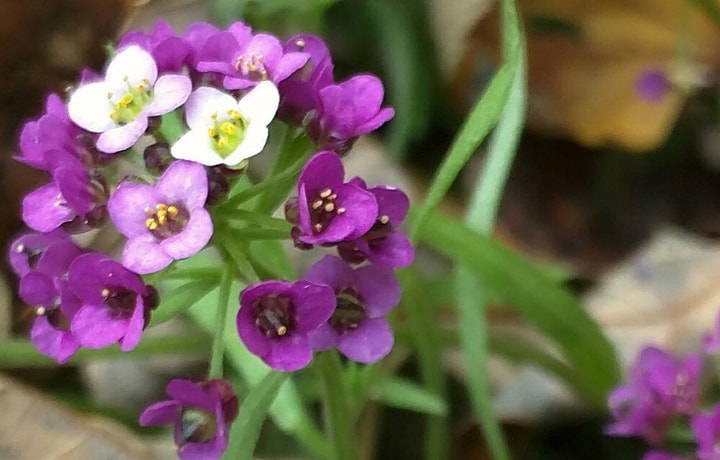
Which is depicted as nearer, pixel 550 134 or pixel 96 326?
pixel 96 326

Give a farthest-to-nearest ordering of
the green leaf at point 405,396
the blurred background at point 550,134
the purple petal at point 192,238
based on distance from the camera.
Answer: the blurred background at point 550,134, the green leaf at point 405,396, the purple petal at point 192,238

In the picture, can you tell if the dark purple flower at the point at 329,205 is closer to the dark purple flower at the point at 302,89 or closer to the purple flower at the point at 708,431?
the dark purple flower at the point at 302,89

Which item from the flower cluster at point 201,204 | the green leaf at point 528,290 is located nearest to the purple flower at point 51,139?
the flower cluster at point 201,204

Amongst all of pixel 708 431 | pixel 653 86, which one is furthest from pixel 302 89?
pixel 653 86

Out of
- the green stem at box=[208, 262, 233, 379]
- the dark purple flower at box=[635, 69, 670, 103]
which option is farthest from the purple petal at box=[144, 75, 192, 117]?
the dark purple flower at box=[635, 69, 670, 103]

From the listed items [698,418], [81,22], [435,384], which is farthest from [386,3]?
[698,418]

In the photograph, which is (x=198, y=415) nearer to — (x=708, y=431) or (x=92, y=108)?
(x=92, y=108)

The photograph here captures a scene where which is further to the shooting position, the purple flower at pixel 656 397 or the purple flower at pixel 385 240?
the purple flower at pixel 656 397
